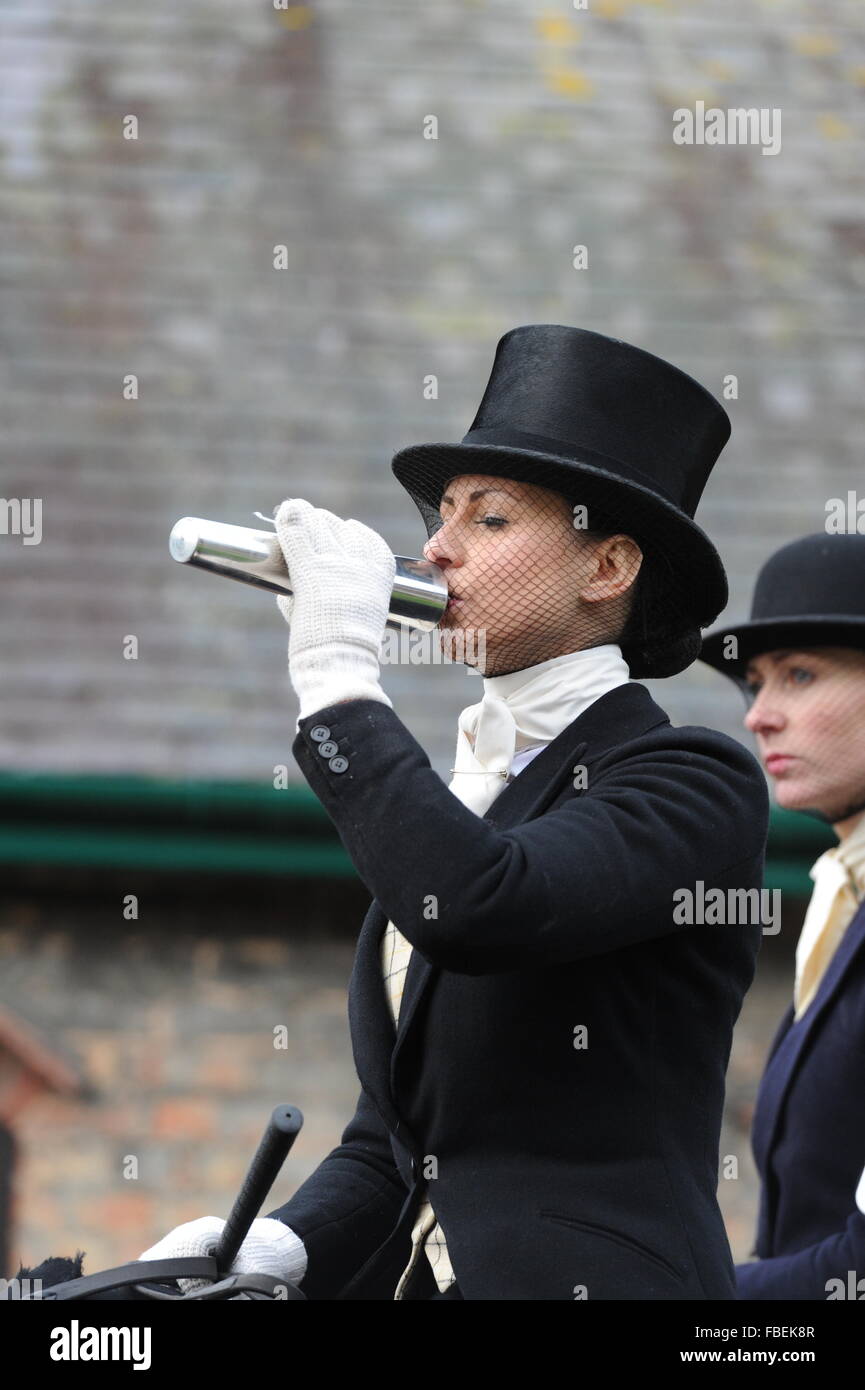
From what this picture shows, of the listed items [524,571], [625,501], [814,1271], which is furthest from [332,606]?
[814,1271]

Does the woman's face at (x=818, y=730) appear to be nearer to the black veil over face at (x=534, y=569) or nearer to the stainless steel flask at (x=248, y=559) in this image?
the black veil over face at (x=534, y=569)

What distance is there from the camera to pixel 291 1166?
581cm

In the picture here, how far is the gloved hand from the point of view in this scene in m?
2.18

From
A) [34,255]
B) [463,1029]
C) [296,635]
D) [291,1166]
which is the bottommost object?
[291,1166]

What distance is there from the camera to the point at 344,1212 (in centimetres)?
229

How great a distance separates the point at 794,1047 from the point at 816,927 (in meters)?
0.29

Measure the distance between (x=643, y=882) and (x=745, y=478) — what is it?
4.71 m

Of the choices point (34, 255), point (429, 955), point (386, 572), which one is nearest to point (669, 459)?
point (386, 572)

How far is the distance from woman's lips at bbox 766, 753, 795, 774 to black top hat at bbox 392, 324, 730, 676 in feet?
3.79

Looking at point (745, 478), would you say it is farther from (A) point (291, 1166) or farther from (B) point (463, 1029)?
(B) point (463, 1029)

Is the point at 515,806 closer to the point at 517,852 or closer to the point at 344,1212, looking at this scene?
the point at 517,852

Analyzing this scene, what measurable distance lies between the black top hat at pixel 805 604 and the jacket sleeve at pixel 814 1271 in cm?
119

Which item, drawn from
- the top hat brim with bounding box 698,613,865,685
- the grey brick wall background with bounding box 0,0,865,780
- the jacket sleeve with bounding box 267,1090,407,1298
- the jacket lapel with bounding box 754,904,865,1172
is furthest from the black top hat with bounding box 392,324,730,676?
the grey brick wall background with bounding box 0,0,865,780
